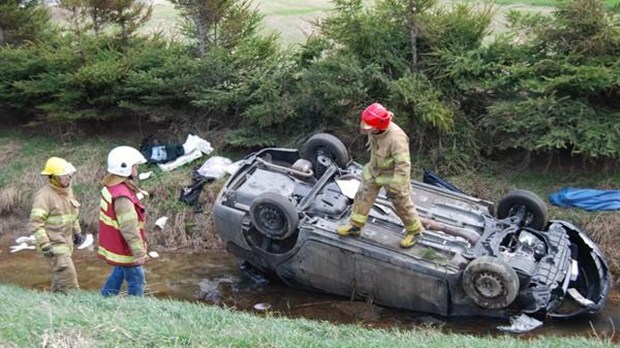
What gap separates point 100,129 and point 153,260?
14.1 feet

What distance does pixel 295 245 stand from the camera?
28.1ft

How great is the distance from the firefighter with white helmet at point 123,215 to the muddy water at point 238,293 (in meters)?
2.03

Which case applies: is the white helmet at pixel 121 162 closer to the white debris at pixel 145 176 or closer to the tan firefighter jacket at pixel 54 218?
the tan firefighter jacket at pixel 54 218

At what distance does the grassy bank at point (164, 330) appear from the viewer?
504 centimetres

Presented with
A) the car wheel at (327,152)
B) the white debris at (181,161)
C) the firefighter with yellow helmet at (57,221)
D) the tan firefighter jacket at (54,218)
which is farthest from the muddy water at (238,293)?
the tan firefighter jacket at (54,218)

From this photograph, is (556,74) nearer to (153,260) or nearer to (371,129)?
(371,129)

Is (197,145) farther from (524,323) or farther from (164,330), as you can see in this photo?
(164,330)

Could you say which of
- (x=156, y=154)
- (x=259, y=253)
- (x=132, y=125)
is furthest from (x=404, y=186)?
(x=132, y=125)

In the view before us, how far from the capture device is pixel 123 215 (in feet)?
22.2

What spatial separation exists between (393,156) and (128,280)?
305cm

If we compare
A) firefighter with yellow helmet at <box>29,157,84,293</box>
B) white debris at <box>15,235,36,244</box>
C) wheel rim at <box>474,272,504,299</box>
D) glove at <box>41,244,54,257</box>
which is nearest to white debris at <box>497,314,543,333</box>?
wheel rim at <box>474,272,504,299</box>

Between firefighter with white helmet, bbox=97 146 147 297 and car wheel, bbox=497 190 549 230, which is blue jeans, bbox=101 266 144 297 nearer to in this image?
firefighter with white helmet, bbox=97 146 147 297

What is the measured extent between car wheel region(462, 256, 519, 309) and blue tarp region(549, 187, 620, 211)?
315 cm

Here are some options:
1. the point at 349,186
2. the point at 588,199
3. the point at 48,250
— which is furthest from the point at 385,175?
the point at 588,199
